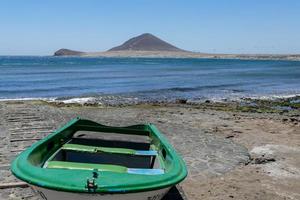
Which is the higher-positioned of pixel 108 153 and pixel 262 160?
pixel 108 153

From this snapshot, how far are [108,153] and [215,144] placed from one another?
5758mm

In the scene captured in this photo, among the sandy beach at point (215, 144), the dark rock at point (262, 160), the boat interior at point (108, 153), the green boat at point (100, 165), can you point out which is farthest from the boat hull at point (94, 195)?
the dark rock at point (262, 160)

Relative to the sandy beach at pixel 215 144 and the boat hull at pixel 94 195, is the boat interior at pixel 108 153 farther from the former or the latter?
the boat hull at pixel 94 195

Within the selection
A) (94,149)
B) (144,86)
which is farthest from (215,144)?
(144,86)

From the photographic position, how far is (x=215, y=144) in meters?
13.7

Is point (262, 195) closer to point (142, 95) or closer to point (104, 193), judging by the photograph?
point (104, 193)

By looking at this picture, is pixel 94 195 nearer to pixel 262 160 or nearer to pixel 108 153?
pixel 108 153

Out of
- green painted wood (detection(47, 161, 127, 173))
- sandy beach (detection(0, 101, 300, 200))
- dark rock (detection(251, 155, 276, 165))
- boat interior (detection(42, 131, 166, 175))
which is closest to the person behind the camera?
green painted wood (detection(47, 161, 127, 173))

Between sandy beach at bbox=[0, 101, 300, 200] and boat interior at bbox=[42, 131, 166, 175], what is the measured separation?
1040 mm

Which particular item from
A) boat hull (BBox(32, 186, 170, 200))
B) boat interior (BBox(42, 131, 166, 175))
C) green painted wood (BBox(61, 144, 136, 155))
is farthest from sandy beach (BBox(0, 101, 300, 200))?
boat hull (BBox(32, 186, 170, 200))

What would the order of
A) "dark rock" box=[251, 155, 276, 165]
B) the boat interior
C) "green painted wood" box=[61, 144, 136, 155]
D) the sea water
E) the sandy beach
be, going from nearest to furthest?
the boat interior, "green painted wood" box=[61, 144, 136, 155], the sandy beach, "dark rock" box=[251, 155, 276, 165], the sea water

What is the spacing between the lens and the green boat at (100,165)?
5852mm

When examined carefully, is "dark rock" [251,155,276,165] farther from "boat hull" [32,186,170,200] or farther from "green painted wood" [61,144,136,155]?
"boat hull" [32,186,170,200]

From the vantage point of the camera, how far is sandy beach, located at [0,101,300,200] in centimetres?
929
